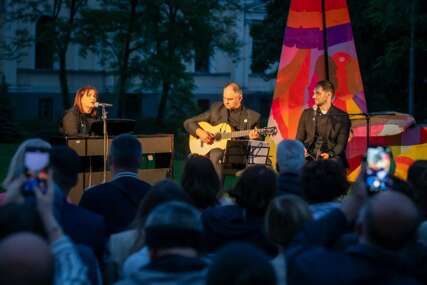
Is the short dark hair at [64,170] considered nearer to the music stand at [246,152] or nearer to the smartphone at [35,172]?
the smartphone at [35,172]

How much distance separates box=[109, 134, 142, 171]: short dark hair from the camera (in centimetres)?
666

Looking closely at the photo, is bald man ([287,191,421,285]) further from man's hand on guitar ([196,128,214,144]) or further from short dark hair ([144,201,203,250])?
man's hand on guitar ([196,128,214,144])

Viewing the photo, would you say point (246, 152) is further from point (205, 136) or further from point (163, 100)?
point (163, 100)

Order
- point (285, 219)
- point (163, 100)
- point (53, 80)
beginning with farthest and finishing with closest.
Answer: point (53, 80)
point (163, 100)
point (285, 219)

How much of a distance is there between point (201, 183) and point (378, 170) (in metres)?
1.94

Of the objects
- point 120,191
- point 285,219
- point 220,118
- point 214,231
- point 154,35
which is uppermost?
point 154,35

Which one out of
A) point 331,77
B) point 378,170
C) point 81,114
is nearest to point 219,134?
point 81,114

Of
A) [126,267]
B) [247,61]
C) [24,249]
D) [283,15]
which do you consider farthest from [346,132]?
[247,61]

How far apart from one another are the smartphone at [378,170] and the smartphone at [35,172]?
152 centimetres

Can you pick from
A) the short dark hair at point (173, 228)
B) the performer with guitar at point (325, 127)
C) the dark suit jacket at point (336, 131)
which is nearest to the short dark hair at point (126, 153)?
the short dark hair at point (173, 228)

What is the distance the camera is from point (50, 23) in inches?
1303

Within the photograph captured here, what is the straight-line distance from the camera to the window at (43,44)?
1293 inches

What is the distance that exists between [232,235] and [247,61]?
41.6m

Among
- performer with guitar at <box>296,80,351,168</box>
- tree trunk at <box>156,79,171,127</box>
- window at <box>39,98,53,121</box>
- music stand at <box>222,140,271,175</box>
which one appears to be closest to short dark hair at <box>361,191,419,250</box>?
performer with guitar at <box>296,80,351,168</box>
